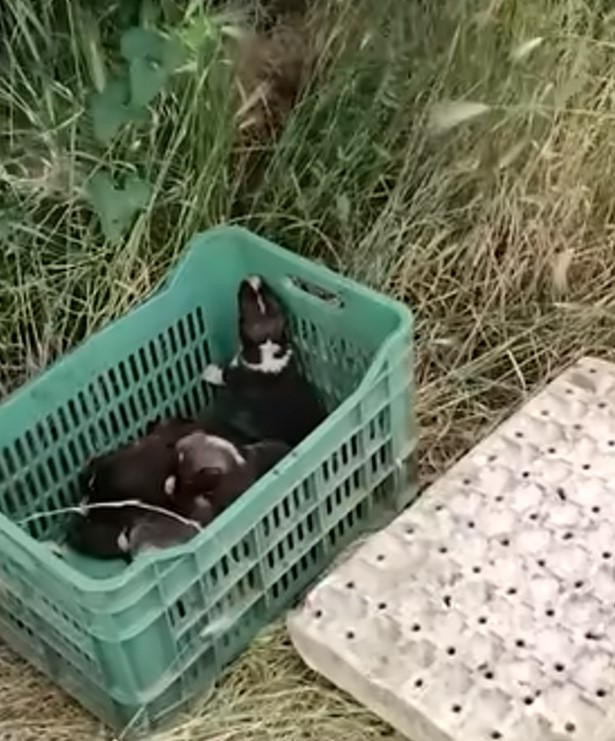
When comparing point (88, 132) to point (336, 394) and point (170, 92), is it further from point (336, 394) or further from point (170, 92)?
point (336, 394)

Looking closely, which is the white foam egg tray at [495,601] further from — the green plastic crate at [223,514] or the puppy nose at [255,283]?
the puppy nose at [255,283]

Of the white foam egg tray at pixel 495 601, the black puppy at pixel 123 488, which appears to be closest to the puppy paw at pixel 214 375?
the black puppy at pixel 123 488

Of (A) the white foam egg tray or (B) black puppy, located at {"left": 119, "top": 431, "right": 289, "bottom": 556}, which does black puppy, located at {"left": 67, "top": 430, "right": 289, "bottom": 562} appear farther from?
(A) the white foam egg tray

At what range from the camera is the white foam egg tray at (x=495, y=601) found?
4.66ft

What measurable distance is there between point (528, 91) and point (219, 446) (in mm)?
455

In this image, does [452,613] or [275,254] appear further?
[275,254]

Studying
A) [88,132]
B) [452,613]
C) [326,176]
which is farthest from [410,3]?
[452,613]

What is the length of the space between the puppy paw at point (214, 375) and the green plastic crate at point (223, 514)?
0.06 feet

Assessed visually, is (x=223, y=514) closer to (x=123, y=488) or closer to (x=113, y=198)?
(x=123, y=488)

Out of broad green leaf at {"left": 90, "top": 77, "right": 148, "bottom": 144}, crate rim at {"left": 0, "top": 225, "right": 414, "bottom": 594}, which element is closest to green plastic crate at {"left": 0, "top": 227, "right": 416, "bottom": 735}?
crate rim at {"left": 0, "top": 225, "right": 414, "bottom": 594}

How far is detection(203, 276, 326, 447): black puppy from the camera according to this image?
5.37ft

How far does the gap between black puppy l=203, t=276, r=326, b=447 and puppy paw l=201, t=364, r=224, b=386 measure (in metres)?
0.04

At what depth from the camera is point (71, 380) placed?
1.61 metres

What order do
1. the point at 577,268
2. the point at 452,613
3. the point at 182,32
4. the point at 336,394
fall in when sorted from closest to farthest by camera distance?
1. the point at 452,613
2. the point at 182,32
3. the point at 336,394
4. the point at 577,268
